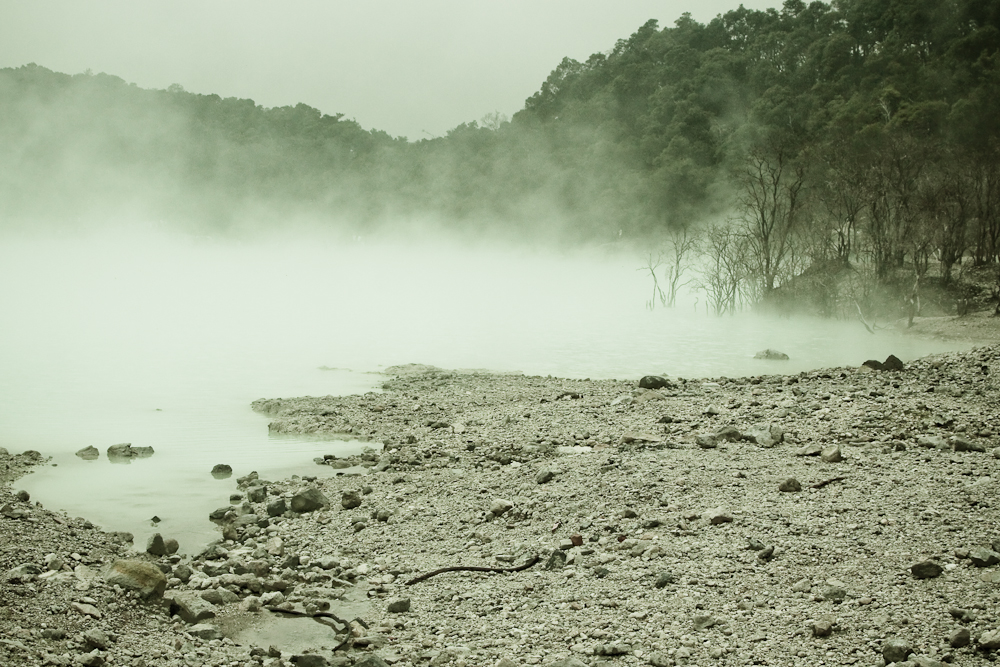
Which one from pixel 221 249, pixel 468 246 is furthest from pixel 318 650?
pixel 221 249

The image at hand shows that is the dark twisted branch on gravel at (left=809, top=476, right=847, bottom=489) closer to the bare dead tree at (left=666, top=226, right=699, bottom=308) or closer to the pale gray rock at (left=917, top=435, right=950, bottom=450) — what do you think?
the pale gray rock at (left=917, top=435, right=950, bottom=450)

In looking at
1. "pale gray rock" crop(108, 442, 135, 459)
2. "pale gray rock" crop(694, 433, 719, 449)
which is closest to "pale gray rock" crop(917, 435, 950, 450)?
"pale gray rock" crop(694, 433, 719, 449)

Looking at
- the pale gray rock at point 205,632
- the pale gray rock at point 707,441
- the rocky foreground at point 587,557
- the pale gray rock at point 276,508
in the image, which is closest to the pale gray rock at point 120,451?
the rocky foreground at point 587,557

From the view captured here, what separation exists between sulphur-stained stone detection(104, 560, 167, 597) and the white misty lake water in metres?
1.09

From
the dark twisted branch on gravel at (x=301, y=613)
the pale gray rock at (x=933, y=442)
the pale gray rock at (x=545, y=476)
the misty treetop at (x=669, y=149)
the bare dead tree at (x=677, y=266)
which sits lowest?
the dark twisted branch on gravel at (x=301, y=613)

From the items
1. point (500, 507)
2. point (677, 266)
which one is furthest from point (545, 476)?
point (677, 266)

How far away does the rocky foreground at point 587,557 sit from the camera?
3.40 m

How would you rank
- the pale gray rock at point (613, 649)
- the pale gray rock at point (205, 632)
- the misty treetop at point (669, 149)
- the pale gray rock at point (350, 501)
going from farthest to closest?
the misty treetop at point (669, 149) → the pale gray rock at point (350, 501) → the pale gray rock at point (205, 632) → the pale gray rock at point (613, 649)

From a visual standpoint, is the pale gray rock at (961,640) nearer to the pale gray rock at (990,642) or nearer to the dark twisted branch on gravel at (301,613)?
the pale gray rock at (990,642)

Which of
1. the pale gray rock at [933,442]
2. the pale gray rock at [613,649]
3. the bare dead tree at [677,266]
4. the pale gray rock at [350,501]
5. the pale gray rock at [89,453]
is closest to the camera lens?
the pale gray rock at [613,649]

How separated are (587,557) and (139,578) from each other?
7.61 ft

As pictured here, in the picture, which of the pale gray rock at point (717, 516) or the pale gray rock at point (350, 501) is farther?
the pale gray rock at point (350, 501)

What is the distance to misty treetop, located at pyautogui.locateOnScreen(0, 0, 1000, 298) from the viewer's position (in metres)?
23.6

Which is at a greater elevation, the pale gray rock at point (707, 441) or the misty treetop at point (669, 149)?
the misty treetop at point (669, 149)
